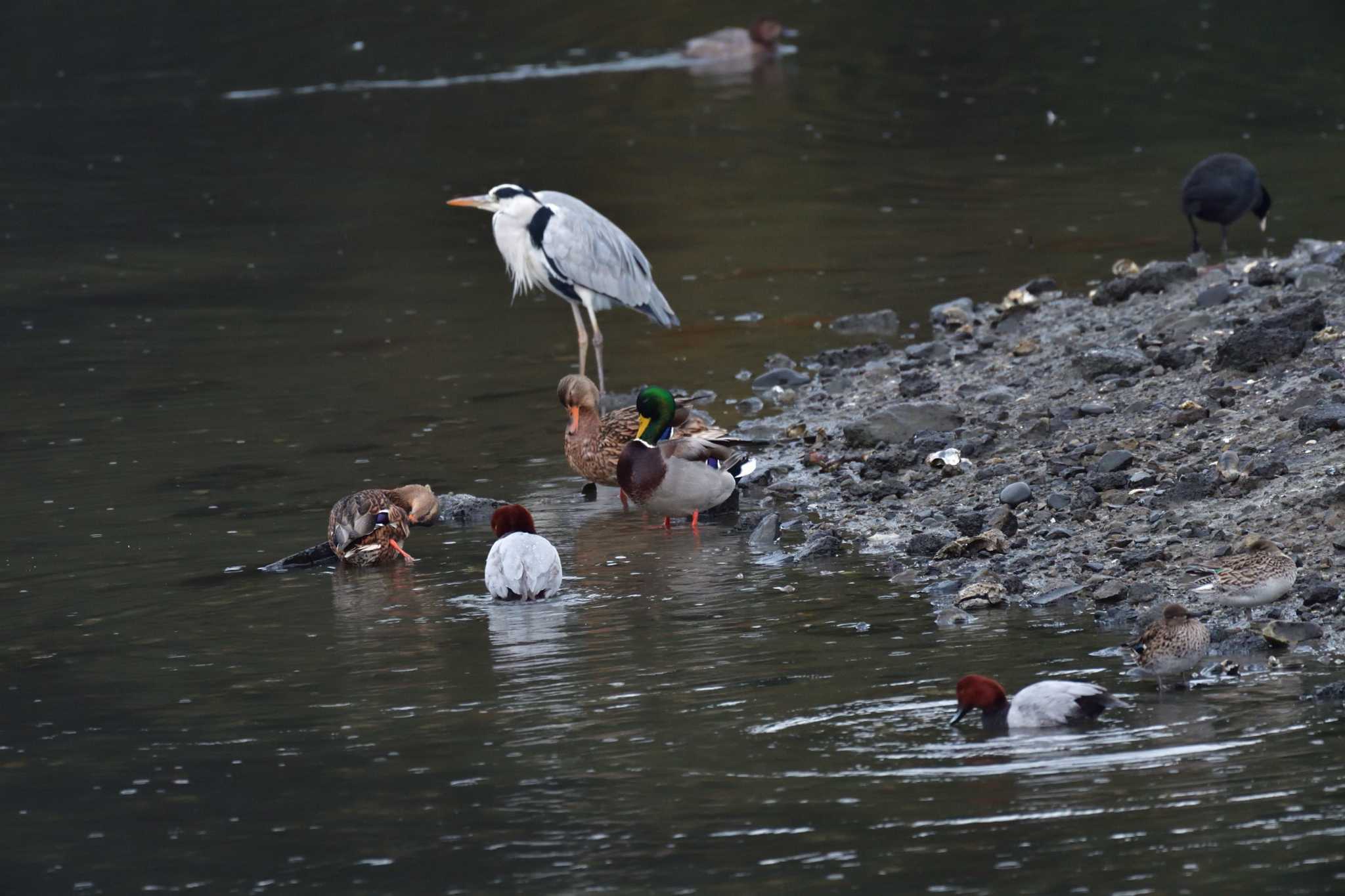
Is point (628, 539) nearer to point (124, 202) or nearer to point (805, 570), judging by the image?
point (805, 570)

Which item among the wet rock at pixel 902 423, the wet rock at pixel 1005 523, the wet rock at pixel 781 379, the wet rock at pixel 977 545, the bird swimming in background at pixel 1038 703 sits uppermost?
the wet rock at pixel 781 379

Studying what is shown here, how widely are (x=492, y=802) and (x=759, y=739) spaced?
41.7 inches

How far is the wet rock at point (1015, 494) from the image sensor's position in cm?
1023

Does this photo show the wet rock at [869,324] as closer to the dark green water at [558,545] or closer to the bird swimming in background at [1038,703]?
the dark green water at [558,545]

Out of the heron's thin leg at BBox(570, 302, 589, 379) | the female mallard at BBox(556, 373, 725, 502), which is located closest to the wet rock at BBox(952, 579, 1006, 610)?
the female mallard at BBox(556, 373, 725, 502)

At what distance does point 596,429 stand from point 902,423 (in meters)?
1.95

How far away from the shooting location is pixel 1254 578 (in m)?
7.92

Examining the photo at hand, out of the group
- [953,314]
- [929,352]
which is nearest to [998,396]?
[929,352]

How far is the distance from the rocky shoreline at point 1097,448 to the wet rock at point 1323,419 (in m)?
0.01

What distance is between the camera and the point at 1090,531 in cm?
957

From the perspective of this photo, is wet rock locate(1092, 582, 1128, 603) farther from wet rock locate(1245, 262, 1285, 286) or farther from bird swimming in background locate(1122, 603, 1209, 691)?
wet rock locate(1245, 262, 1285, 286)

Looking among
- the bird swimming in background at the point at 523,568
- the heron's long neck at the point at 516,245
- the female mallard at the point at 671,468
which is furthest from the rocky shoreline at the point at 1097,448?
the heron's long neck at the point at 516,245

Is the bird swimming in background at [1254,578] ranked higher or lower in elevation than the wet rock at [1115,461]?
lower

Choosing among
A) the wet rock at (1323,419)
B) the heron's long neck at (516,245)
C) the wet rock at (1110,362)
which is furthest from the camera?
the heron's long neck at (516,245)
